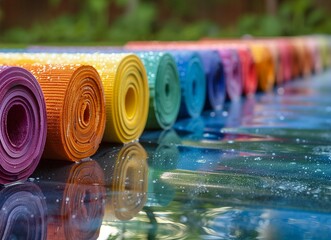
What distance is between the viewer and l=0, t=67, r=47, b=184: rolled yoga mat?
2.59 meters

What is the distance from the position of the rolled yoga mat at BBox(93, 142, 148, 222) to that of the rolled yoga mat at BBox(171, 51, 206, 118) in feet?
4.35

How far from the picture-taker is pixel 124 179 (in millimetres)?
2719

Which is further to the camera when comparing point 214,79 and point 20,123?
point 214,79

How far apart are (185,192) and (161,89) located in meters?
2.00

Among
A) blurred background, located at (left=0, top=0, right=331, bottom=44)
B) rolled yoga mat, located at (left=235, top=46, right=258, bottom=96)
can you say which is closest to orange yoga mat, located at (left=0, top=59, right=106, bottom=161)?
rolled yoga mat, located at (left=235, top=46, right=258, bottom=96)

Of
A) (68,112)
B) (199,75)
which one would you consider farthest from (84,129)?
(199,75)

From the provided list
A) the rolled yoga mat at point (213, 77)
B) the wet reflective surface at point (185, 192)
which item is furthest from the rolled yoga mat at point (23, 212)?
the rolled yoga mat at point (213, 77)

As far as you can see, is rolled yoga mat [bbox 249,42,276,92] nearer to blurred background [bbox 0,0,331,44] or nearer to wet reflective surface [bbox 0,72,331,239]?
wet reflective surface [bbox 0,72,331,239]

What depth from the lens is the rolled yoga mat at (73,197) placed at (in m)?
2.03

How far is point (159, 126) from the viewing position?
14.1 ft

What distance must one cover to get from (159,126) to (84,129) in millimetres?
1157

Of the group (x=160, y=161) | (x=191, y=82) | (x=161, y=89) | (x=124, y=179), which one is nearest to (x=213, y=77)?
(x=191, y=82)

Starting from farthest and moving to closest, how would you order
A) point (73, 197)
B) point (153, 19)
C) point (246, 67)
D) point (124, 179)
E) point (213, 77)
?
1. point (153, 19)
2. point (246, 67)
3. point (213, 77)
4. point (124, 179)
5. point (73, 197)

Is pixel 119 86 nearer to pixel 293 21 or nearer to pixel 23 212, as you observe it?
pixel 23 212
